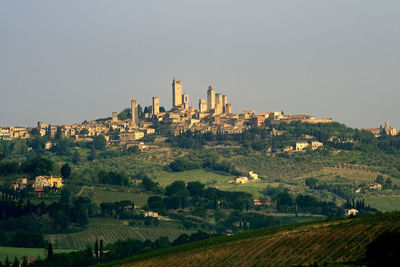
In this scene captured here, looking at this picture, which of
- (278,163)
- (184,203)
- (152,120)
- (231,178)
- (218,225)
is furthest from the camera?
(152,120)

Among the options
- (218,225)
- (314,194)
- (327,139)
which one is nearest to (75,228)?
(218,225)

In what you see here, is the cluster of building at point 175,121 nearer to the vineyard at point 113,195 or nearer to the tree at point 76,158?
the tree at point 76,158

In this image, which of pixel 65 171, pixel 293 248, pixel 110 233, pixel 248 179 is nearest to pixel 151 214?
pixel 110 233

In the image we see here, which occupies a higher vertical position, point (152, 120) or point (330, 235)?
point (152, 120)

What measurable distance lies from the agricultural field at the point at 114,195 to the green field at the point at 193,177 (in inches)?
689

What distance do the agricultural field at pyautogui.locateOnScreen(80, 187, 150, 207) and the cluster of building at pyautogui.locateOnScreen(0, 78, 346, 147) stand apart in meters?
50.3

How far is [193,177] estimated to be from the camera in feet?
452

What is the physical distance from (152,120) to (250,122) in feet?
78.3

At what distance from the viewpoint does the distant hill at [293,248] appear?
48022 mm

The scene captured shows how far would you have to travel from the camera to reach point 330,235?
171 ft

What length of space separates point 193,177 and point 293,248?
3429 inches

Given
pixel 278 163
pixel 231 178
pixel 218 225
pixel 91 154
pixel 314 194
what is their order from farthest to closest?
pixel 91 154, pixel 278 163, pixel 231 178, pixel 314 194, pixel 218 225

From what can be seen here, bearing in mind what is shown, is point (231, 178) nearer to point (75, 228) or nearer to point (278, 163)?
point (278, 163)

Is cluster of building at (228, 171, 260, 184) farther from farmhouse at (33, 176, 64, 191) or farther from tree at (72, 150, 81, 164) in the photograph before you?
tree at (72, 150, 81, 164)
